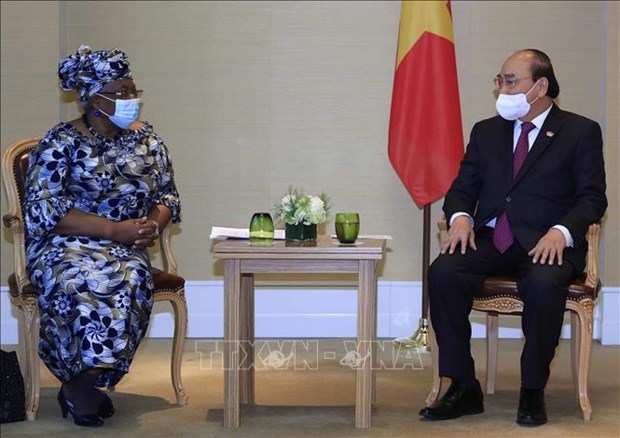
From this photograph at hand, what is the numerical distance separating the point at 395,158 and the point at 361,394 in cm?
191

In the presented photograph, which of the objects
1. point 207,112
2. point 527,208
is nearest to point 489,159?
point 527,208

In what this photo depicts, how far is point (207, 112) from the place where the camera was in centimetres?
575

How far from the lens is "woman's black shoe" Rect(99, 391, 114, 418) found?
4.02 meters

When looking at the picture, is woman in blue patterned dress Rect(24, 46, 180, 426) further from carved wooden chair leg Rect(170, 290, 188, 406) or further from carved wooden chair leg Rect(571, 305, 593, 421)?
carved wooden chair leg Rect(571, 305, 593, 421)

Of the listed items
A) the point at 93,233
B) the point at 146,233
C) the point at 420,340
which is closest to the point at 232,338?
the point at 146,233

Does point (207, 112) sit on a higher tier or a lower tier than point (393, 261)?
higher

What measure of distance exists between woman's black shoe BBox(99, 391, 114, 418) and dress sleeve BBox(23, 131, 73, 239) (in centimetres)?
69

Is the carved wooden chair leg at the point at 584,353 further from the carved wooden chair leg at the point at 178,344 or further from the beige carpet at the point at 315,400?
the carved wooden chair leg at the point at 178,344

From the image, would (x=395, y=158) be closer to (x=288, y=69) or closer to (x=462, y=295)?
(x=288, y=69)

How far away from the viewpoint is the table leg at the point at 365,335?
3.81 metres

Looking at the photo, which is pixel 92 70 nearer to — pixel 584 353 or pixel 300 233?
pixel 300 233

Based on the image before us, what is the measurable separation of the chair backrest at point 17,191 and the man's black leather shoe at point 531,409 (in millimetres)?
1980

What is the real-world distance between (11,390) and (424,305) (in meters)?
2.35

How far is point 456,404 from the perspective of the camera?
13.1 feet
